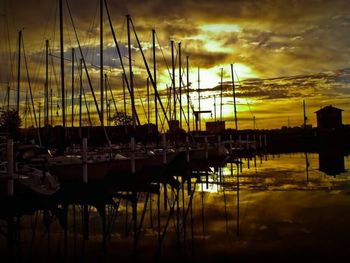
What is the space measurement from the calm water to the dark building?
9491 centimetres

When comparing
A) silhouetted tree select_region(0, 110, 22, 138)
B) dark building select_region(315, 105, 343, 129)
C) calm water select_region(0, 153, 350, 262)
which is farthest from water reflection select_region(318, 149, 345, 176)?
dark building select_region(315, 105, 343, 129)

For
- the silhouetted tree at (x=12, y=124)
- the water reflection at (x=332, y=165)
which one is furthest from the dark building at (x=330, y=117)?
the silhouetted tree at (x=12, y=124)

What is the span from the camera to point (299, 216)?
1265 cm

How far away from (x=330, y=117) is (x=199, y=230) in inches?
4098

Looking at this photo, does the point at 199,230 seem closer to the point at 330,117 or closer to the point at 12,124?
the point at 12,124

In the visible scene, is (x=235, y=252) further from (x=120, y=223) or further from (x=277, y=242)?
(x=120, y=223)

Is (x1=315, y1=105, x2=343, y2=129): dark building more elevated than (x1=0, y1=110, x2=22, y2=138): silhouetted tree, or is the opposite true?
(x1=315, y1=105, x2=343, y2=129): dark building

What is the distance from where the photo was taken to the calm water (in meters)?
8.95

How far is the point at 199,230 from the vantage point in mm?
11242

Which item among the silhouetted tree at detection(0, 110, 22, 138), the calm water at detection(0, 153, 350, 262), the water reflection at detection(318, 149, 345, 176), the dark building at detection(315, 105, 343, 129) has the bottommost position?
the calm water at detection(0, 153, 350, 262)

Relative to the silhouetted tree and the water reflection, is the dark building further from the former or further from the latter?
the silhouetted tree

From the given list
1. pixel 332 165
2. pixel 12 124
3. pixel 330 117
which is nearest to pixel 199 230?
pixel 332 165

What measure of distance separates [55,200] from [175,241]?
889 cm

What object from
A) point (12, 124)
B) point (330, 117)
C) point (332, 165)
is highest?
point (330, 117)
